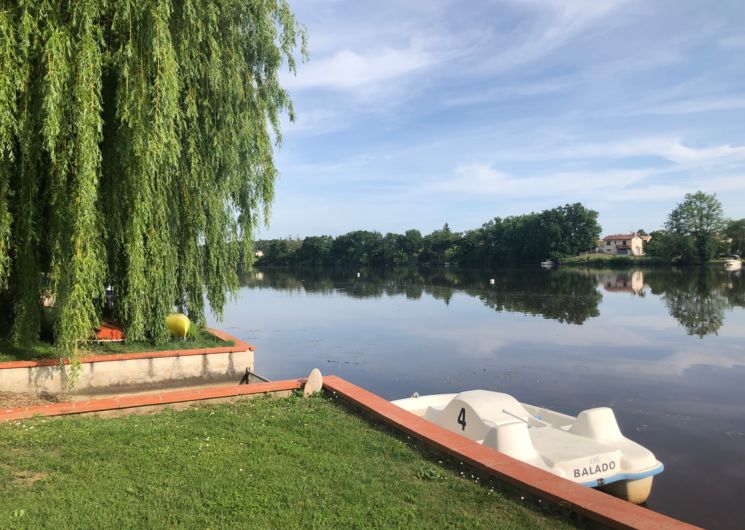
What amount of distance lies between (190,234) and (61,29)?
12.7 feet

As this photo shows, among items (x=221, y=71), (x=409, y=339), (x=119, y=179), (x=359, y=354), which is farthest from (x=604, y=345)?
(x=119, y=179)

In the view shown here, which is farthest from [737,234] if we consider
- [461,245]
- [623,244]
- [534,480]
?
[534,480]

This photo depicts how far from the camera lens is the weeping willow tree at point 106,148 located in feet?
21.2

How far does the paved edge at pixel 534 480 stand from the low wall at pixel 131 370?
16.3 ft

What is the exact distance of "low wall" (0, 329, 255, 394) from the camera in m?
7.70

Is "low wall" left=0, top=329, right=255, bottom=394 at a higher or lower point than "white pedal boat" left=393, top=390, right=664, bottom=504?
higher

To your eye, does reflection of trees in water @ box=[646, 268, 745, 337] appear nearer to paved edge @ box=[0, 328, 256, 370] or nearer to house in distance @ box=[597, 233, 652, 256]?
paved edge @ box=[0, 328, 256, 370]

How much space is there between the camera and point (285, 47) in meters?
11.6

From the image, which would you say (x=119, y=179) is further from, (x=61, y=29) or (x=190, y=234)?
(x=190, y=234)

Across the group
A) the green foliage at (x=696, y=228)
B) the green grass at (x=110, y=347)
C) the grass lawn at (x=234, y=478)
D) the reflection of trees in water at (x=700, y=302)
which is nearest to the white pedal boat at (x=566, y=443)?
the grass lawn at (x=234, y=478)

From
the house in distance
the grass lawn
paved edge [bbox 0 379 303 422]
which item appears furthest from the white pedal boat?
the house in distance

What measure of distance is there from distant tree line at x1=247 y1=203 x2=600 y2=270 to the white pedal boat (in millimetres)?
82110

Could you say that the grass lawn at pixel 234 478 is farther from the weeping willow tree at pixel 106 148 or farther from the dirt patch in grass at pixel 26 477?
the weeping willow tree at pixel 106 148

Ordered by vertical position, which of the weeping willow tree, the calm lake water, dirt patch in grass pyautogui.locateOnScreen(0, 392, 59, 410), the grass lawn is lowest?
the calm lake water
